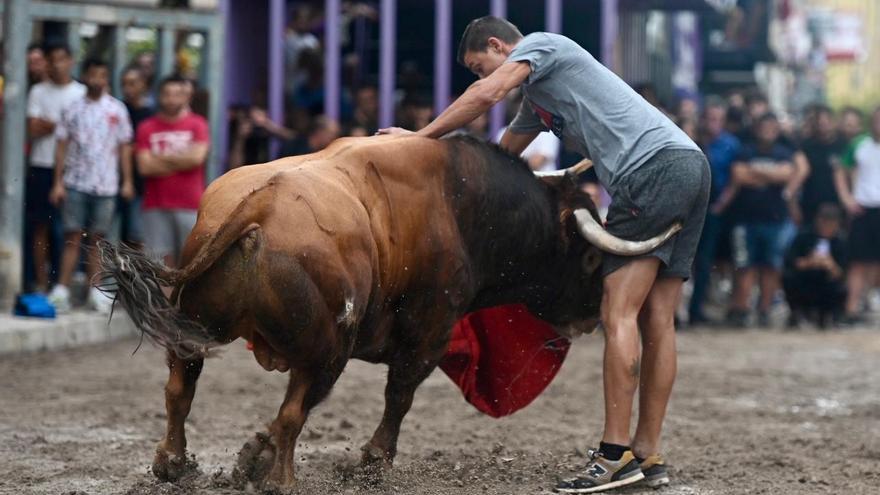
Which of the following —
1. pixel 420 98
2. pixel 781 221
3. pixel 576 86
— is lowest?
pixel 781 221

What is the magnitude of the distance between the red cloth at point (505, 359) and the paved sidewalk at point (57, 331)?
372 centimetres

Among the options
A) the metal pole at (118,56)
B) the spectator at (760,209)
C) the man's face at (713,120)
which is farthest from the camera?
the man's face at (713,120)

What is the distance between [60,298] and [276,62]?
359cm

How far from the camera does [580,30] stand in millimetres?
14734

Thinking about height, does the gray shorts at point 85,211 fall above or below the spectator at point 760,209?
above

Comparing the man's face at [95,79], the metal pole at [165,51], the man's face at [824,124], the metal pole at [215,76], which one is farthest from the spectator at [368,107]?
the man's face at [824,124]

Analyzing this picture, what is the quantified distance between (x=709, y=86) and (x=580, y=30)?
36.6ft

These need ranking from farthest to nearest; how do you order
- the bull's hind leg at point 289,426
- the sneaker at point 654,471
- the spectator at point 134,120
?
the spectator at point 134,120 → the sneaker at point 654,471 → the bull's hind leg at point 289,426

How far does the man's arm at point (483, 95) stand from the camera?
5.74 metres

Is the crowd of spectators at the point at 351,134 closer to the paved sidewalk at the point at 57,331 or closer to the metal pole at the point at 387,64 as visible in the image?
the metal pole at the point at 387,64

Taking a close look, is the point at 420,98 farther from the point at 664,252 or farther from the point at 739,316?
the point at 664,252

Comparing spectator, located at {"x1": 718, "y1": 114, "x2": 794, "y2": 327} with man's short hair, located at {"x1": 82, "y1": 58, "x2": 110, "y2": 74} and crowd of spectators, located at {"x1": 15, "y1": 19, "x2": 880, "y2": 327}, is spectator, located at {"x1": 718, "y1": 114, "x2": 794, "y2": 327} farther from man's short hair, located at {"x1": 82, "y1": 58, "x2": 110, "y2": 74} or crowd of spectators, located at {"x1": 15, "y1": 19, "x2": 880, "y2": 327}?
man's short hair, located at {"x1": 82, "y1": 58, "x2": 110, "y2": 74}

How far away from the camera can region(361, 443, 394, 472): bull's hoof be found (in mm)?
5879

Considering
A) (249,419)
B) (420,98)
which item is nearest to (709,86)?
(420,98)
